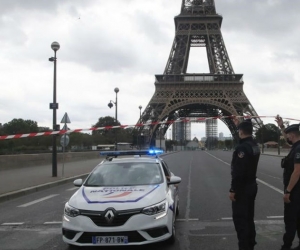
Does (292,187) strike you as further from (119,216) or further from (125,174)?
(125,174)

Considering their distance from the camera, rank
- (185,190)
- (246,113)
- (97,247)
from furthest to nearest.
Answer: (246,113)
(185,190)
(97,247)

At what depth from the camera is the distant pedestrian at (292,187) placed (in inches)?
207

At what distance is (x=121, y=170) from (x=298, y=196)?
3036mm

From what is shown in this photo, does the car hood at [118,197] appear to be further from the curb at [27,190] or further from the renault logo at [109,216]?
the curb at [27,190]

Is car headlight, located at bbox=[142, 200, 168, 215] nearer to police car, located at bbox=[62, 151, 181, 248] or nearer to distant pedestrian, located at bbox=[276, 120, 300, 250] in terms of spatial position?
police car, located at bbox=[62, 151, 181, 248]

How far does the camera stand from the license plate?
17.4ft

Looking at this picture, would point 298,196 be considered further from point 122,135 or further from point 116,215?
point 122,135

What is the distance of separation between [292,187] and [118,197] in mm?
2358

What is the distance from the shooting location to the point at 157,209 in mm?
5602

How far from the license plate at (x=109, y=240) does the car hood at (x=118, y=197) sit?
14.6 inches

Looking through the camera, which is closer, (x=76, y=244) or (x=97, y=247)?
(x=76, y=244)

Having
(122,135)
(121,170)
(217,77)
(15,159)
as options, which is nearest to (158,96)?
(217,77)

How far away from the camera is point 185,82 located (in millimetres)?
65312

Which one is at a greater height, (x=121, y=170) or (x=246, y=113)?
(x=246, y=113)
